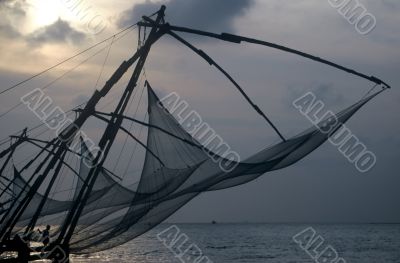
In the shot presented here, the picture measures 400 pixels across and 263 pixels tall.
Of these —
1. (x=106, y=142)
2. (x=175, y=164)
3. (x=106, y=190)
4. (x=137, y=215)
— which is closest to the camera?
(x=137, y=215)

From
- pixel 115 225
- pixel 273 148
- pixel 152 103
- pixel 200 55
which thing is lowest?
pixel 273 148

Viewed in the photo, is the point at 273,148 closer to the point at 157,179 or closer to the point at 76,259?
the point at 157,179

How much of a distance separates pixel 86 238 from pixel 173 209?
1974 millimetres

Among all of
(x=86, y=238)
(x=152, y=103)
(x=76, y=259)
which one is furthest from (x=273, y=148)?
(x=76, y=259)

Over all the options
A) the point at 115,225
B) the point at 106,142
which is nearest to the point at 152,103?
the point at 106,142

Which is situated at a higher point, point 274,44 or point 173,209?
point 274,44

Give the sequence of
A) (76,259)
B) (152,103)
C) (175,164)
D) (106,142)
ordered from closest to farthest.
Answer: (106,142) → (175,164) → (152,103) → (76,259)

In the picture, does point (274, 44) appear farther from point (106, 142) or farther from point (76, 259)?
point (76, 259)

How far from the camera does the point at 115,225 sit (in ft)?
44.8

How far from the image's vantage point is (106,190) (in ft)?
67.8

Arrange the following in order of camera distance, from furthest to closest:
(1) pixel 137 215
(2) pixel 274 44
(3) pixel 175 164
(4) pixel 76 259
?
(4) pixel 76 259, (3) pixel 175 164, (1) pixel 137 215, (2) pixel 274 44

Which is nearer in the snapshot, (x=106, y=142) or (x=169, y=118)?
(x=106, y=142)

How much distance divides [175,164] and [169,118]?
1316 millimetres

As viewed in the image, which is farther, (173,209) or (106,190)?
(106,190)
